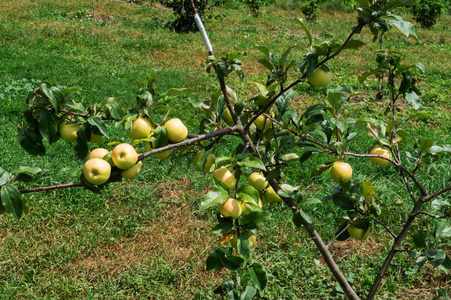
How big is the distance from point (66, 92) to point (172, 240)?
1.68 m

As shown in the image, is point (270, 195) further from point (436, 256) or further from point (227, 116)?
point (436, 256)

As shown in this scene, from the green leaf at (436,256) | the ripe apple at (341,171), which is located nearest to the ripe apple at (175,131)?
the ripe apple at (341,171)

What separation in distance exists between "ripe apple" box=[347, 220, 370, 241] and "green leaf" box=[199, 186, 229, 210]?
1.77 feet

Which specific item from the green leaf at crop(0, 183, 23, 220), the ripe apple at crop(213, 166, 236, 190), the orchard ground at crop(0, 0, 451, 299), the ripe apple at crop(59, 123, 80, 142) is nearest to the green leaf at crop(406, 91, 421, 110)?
the orchard ground at crop(0, 0, 451, 299)

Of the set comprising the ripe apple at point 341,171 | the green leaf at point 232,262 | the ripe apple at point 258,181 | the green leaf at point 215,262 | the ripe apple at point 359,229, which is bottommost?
the ripe apple at point 359,229

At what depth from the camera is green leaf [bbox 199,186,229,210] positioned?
2.39 feet

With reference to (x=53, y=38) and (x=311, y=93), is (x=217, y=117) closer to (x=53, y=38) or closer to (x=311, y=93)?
(x=311, y=93)

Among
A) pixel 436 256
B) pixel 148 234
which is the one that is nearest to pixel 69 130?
pixel 436 256

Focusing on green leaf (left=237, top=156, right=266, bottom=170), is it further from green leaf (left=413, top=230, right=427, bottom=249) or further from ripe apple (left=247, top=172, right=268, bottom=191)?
green leaf (left=413, top=230, right=427, bottom=249)

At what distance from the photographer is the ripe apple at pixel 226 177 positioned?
86cm

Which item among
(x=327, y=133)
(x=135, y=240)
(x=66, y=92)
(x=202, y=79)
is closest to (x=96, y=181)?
(x=66, y=92)

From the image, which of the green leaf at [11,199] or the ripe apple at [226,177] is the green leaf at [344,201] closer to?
the ripe apple at [226,177]

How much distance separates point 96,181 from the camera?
744 millimetres

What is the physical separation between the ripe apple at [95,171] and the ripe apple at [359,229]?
30.4 inches
